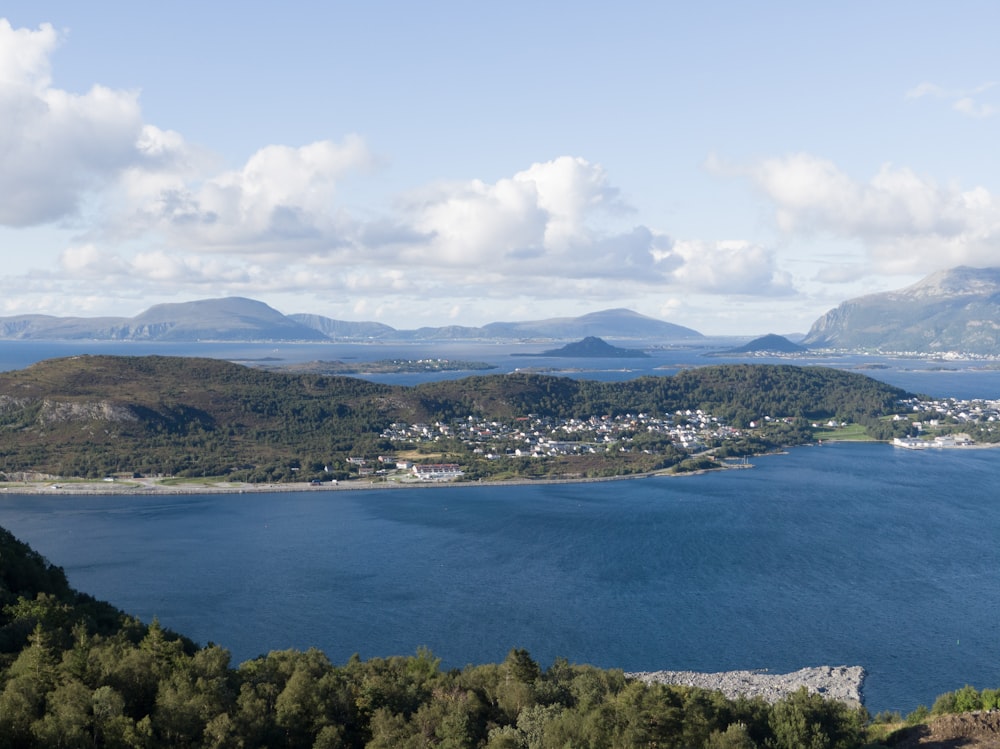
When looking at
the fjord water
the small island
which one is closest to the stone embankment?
the fjord water

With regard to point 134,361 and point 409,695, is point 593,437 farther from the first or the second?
point 409,695

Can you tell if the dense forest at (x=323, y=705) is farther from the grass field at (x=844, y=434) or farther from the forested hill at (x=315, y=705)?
the grass field at (x=844, y=434)

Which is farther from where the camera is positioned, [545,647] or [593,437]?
[593,437]

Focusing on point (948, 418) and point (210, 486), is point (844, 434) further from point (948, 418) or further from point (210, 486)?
point (210, 486)

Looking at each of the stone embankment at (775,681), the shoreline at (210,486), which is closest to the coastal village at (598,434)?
the shoreline at (210,486)

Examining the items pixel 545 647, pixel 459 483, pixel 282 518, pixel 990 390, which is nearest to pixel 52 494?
pixel 282 518

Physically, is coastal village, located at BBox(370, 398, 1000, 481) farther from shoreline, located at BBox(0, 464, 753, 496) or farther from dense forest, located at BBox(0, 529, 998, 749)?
dense forest, located at BBox(0, 529, 998, 749)
